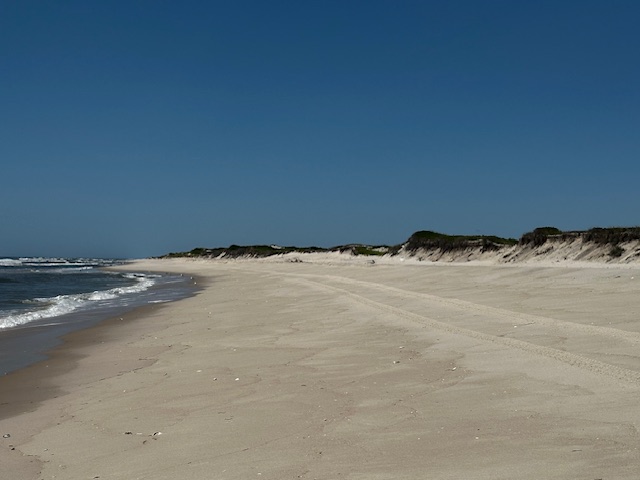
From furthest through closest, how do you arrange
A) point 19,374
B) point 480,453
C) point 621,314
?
point 621,314, point 19,374, point 480,453

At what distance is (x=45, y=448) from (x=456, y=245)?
129ft

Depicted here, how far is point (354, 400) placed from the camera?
687cm

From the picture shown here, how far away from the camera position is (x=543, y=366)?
24.8ft

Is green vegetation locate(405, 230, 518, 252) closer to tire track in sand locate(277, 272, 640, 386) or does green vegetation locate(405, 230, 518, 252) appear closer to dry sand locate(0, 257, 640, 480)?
tire track in sand locate(277, 272, 640, 386)

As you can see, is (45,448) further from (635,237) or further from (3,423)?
(635,237)

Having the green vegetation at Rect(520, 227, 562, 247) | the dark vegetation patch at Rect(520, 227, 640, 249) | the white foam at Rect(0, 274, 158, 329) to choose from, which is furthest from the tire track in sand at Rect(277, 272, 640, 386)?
the green vegetation at Rect(520, 227, 562, 247)

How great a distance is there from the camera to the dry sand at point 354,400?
4.80 meters

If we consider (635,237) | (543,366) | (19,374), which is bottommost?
(19,374)

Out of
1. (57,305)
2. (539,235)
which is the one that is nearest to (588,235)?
(539,235)

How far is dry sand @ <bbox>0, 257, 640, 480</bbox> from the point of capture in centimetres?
480

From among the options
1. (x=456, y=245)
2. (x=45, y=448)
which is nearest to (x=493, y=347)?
(x=45, y=448)

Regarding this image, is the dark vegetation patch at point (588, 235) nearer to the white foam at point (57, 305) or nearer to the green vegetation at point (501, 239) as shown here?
the green vegetation at point (501, 239)

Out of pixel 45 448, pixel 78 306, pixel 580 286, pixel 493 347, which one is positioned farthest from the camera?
pixel 78 306

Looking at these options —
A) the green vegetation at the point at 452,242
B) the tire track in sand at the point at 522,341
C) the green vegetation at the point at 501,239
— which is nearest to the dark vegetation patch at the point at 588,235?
the green vegetation at the point at 501,239
